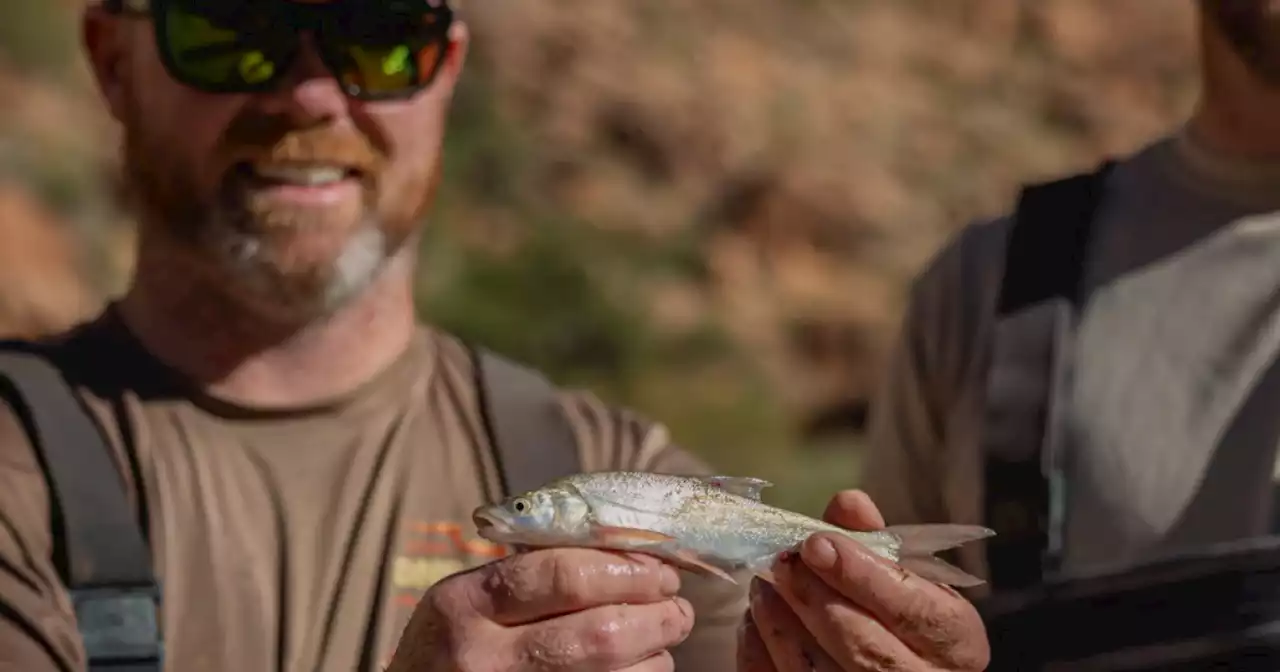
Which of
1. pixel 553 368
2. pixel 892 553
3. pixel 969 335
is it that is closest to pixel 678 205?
pixel 553 368

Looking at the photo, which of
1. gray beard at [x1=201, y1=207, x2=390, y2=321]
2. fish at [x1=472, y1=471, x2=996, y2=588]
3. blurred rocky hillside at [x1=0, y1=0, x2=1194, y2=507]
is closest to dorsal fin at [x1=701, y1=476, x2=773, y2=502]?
fish at [x1=472, y1=471, x2=996, y2=588]

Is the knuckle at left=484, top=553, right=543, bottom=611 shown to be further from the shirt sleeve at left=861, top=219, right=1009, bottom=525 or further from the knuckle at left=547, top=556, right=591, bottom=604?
the shirt sleeve at left=861, top=219, right=1009, bottom=525

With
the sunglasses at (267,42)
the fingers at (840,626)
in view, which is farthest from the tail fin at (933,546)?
the sunglasses at (267,42)

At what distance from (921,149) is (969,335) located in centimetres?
1338

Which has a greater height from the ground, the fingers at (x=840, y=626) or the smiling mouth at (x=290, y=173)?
the smiling mouth at (x=290, y=173)

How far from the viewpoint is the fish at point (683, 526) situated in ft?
6.36

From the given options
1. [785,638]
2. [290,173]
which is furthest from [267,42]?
[785,638]

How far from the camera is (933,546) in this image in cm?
208

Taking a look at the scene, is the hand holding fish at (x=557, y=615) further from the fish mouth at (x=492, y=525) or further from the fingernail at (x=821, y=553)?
the fingernail at (x=821, y=553)

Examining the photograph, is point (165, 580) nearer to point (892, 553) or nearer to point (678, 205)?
point (892, 553)

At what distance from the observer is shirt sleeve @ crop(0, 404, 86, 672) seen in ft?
7.33

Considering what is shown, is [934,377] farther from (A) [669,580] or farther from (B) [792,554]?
(A) [669,580]

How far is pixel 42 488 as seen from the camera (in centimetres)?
236

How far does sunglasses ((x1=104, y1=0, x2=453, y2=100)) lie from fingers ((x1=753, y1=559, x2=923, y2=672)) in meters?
1.10
